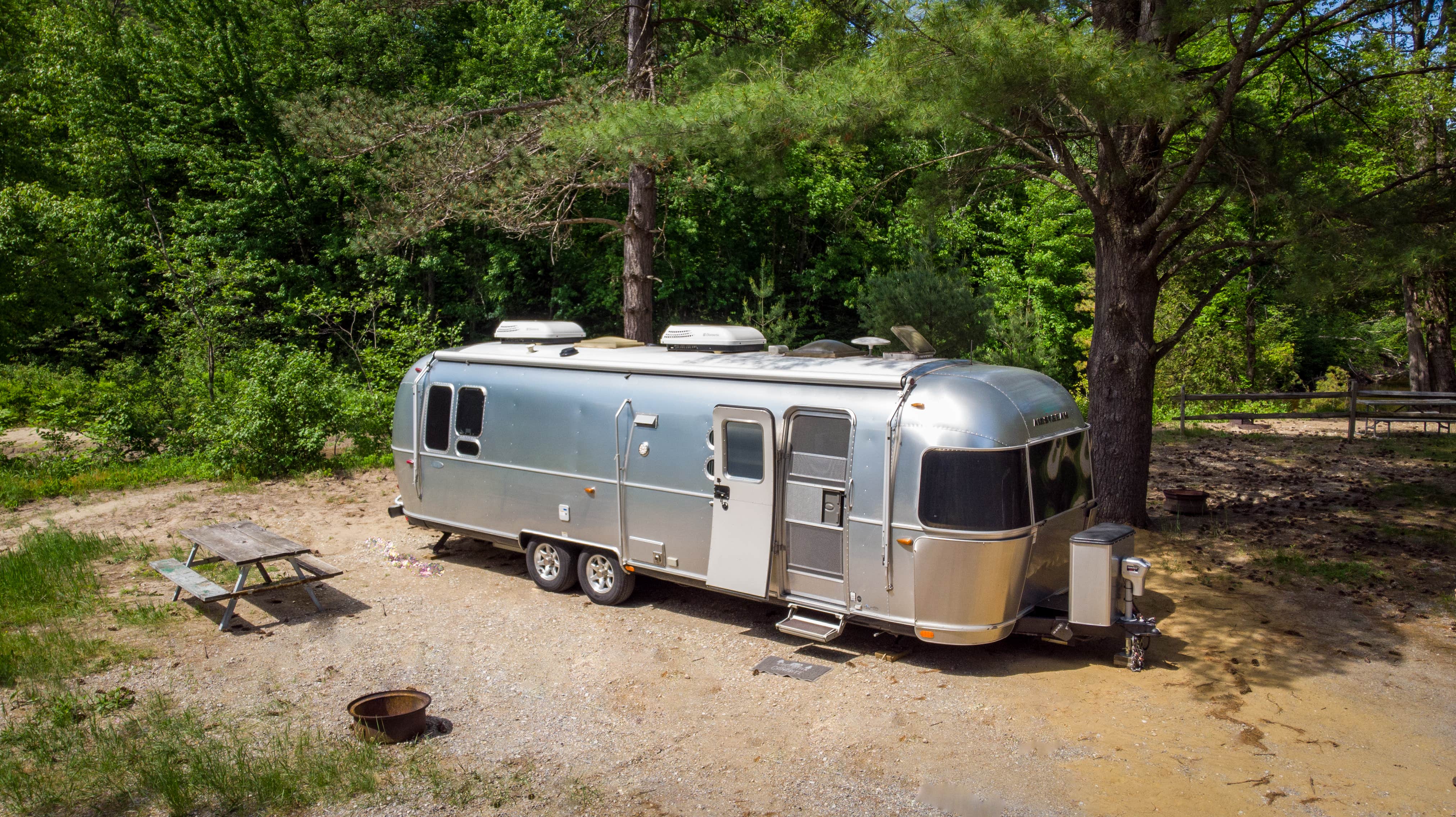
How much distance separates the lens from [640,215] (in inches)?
547

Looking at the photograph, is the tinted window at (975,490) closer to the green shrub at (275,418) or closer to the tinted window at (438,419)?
the tinted window at (438,419)

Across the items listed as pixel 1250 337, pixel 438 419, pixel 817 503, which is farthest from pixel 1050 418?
pixel 1250 337

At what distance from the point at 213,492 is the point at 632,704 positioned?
9.38m

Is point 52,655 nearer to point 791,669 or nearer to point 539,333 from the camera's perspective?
point 539,333

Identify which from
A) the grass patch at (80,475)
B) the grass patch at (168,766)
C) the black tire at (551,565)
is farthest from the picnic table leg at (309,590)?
the grass patch at (80,475)

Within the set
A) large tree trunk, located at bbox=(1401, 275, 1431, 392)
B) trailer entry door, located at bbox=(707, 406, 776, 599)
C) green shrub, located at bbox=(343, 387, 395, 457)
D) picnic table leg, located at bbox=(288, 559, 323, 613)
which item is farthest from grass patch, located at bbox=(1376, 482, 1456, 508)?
green shrub, located at bbox=(343, 387, 395, 457)

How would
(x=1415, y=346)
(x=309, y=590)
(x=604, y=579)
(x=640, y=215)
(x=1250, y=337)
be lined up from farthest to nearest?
(x=1250, y=337) → (x=1415, y=346) → (x=640, y=215) → (x=604, y=579) → (x=309, y=590)

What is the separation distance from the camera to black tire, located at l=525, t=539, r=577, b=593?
9.19 meters

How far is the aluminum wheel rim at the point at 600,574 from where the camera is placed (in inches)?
349

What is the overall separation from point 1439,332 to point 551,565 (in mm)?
21541

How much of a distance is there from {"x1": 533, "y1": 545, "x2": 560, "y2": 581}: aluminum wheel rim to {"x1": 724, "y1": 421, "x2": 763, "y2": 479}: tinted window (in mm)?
2483

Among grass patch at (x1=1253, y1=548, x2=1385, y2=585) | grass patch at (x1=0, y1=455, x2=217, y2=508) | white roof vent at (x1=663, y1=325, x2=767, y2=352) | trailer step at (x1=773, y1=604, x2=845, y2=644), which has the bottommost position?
trailer step at (x1=773, y1=604, x2=845, y2=644)

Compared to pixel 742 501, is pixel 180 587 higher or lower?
lower

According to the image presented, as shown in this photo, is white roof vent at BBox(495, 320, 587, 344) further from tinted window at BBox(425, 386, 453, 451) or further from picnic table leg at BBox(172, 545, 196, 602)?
picnic table leg at BBox(172, 545, 196, 602)
